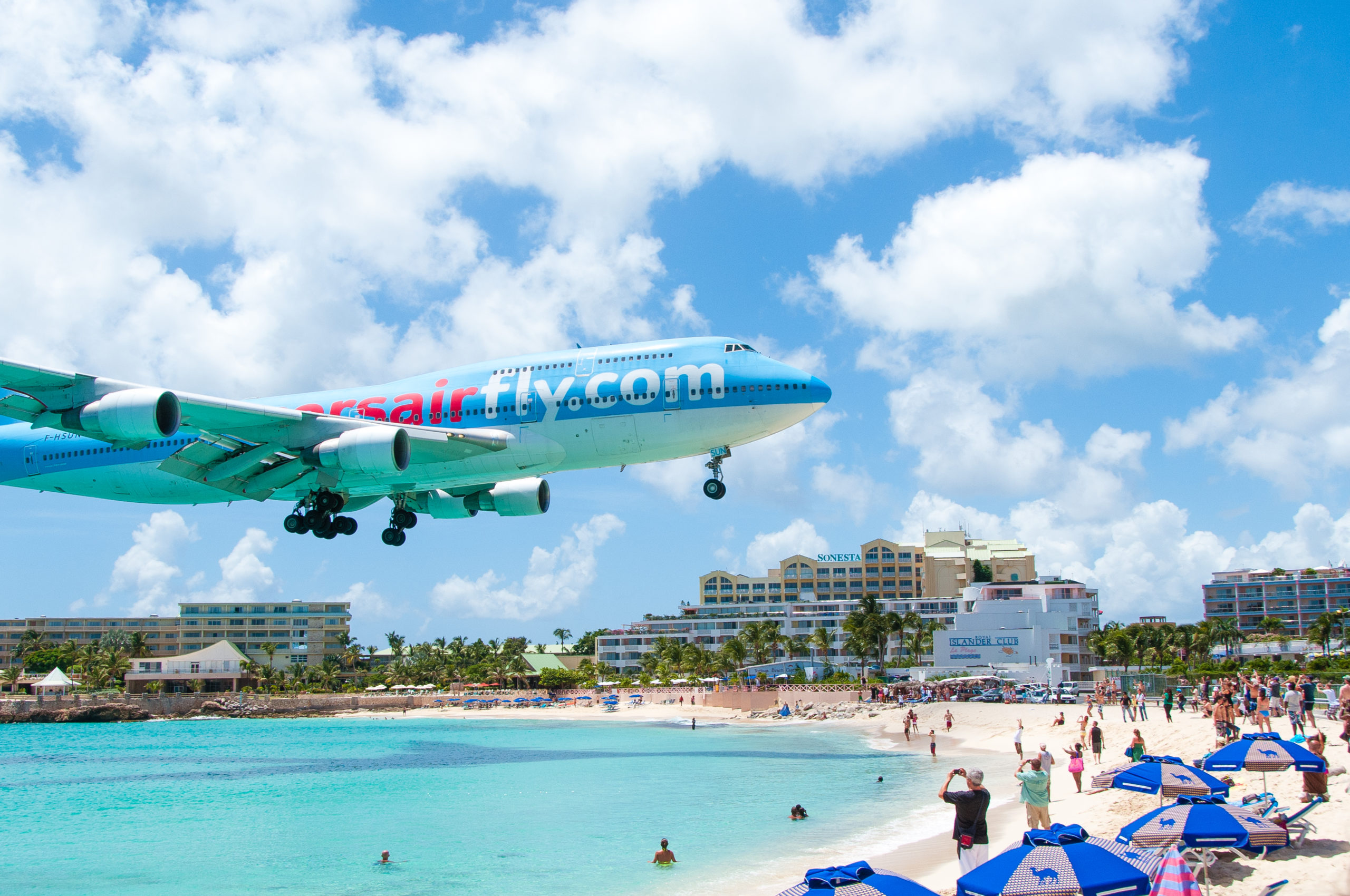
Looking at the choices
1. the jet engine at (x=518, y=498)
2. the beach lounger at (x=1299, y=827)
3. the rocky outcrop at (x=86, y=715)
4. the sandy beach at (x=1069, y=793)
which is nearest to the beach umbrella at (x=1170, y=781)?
the beach lounger at (x=1299, y=827)

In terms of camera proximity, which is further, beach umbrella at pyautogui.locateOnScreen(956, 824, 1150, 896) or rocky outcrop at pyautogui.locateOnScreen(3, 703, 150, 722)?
rocky outcrop at pyautogui.locateOnScreen(3, 703, 150, 722)

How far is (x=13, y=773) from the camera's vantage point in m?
71.5

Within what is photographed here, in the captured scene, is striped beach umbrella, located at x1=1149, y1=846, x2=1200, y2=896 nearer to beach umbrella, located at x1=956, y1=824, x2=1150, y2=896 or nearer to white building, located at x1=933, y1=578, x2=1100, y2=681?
beach umbrella, located at x1=956, y1=824, x2=1150, y2=896

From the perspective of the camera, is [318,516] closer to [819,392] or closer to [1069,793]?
[819,392]

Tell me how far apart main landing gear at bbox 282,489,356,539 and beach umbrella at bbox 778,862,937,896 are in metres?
25.4

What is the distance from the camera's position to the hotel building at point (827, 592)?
134 m

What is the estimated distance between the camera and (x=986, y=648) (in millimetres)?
93500

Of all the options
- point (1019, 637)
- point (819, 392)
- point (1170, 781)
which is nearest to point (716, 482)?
point (819, 392)

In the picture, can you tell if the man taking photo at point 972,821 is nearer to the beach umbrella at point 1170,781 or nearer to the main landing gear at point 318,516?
the beach umbrella at point 1170,781

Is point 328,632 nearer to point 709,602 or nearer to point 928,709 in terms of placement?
point 709,602

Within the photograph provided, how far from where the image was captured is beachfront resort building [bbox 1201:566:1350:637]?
151375mm

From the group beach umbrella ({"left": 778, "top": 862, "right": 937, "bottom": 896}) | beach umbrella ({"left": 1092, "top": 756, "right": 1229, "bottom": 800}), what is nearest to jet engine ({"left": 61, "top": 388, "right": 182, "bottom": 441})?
beach umbrella ({"left": 778, "top": 862, "right": 937, "bottom": 896})

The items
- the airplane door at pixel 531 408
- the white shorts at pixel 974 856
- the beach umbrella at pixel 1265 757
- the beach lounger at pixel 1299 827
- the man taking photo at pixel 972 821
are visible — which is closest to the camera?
the man taking photo at pixel 972 821

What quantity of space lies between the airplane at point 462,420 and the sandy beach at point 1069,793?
11648 mm
